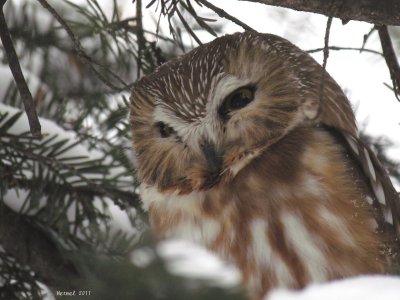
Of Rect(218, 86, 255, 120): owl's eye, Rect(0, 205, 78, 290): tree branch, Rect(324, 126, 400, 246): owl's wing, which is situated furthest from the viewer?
Rect(218, 86, 255, 120): owl's eye

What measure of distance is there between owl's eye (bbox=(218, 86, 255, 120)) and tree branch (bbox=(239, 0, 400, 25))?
0.77m

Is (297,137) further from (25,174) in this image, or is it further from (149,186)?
(25,174)

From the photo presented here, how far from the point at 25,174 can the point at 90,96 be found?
0.57 meters

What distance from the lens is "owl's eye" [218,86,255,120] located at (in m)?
2.31

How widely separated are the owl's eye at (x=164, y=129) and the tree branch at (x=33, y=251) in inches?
25.9

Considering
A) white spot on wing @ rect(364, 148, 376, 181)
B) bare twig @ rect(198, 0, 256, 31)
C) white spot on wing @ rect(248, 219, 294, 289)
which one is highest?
bare twig @ rect(198, 0, 256, 31)

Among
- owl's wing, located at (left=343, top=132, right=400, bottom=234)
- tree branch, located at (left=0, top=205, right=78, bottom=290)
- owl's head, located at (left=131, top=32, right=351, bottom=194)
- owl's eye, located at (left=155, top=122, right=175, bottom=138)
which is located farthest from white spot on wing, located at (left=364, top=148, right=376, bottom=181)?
tree branch, located at (left=0, top=205, right=78, bottom=290)

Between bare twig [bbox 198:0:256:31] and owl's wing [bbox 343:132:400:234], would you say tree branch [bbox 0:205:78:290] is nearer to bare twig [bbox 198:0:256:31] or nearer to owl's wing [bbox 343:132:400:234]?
bare twig [bbox 198:0:256:31]

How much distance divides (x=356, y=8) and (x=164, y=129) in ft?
3.55

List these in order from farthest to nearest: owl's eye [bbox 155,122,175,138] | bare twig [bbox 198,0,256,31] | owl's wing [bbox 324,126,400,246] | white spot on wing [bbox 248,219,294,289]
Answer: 1. owl's eye [bbox 155,122,175,138]
2. owl's wing [bbox 324,126,400,246]
3. white spot on wing [bbox 248,219,294,289]
4. bare twig [bbox 198,0,256,31]

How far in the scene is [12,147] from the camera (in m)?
1.88

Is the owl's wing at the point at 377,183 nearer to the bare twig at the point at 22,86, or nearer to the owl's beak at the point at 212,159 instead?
the owl's beak at the point at 212,159

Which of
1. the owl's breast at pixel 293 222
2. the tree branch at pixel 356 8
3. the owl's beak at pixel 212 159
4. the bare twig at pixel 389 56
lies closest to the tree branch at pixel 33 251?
the owl's breast at pixel 293 222

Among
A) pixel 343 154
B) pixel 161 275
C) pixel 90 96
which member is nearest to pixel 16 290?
pixel 90 96
